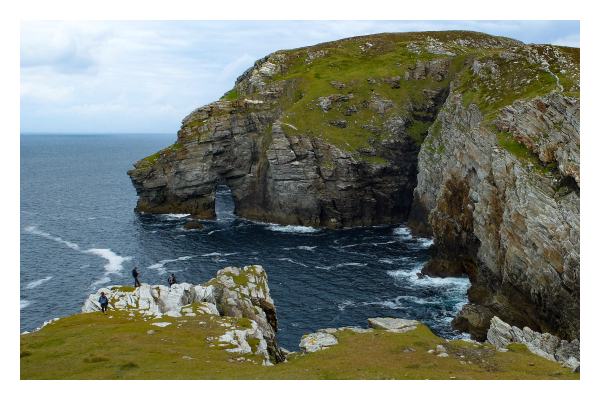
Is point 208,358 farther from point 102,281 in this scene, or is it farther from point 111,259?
point 111,259

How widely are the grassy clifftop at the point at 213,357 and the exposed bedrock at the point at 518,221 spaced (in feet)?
42.0

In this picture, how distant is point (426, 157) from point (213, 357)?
248 ft

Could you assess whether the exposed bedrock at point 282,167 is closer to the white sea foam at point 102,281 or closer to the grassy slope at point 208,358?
the white sea foam at point 102,281

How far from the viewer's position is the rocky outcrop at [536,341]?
1638 inches

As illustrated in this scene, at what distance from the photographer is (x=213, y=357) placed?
32344 millimetres

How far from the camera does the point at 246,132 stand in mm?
116438

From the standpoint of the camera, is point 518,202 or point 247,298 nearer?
point 247,298

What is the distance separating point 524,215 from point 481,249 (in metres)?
13.4

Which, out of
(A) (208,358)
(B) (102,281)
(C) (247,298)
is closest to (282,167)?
(B) (102,281)

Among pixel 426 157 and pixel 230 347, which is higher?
pixel 426 157

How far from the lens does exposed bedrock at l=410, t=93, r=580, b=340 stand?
47.2 meters

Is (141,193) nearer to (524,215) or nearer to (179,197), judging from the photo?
(179,197)

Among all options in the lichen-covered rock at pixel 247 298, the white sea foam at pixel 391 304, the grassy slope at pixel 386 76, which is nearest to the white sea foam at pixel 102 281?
the lichen-covered rock at pixel 247 298

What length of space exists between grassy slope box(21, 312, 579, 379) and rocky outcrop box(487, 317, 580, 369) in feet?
17.8
